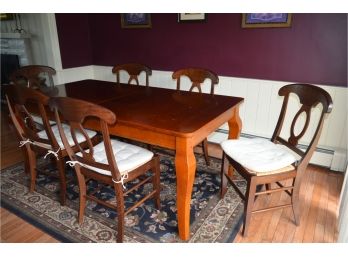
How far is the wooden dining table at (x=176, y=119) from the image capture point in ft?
4.85

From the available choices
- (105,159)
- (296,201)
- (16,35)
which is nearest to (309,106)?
(296,201)

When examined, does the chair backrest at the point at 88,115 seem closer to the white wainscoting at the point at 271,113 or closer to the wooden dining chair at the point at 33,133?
the wooden dining chair at the point at 33,133

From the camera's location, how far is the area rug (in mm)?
1713

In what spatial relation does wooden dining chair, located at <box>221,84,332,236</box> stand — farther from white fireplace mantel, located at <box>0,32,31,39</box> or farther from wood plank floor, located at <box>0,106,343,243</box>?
white fireplace mantel, located at <box>0,32,31,39</box>

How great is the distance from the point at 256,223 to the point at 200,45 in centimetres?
192

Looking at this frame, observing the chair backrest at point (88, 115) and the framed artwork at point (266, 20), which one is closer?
the chair backrest at point (88, 115)

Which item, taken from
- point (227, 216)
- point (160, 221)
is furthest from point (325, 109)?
point (160, 221)

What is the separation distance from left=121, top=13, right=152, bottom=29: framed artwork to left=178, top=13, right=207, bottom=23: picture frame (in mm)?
418

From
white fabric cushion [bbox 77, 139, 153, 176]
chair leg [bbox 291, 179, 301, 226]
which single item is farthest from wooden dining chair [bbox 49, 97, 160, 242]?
chair leg [bbox 291, 179, 301, 226]

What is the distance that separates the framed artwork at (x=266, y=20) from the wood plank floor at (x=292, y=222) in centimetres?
142

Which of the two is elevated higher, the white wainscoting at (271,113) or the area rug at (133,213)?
the white wainscoting at (271,113)

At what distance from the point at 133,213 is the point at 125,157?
47 centimetres

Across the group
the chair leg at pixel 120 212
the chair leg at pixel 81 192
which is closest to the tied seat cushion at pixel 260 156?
the chair leg at pixel 120 212

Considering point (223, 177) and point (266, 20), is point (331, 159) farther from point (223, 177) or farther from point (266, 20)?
point (266, 20)
